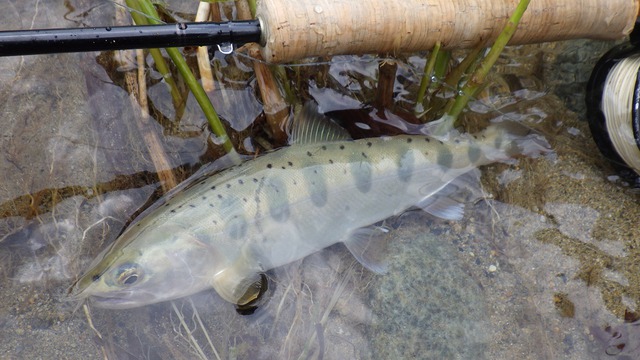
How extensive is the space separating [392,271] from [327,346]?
0.54 meters

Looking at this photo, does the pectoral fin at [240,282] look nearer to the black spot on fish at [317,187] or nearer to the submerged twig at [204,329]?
the submerged twig at [204,329]

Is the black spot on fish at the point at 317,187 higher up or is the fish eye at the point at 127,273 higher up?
the black spot on fish at the point at 317,187

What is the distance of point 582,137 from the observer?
3.31 m

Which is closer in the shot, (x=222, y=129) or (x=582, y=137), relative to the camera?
(x=222, y=129)

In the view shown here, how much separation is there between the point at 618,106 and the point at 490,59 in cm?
94

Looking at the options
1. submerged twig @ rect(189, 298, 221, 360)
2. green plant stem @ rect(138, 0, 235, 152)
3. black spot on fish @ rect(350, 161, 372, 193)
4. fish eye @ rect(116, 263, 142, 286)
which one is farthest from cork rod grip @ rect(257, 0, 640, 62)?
submerged twig @ rect(189, 298, 221, 360)

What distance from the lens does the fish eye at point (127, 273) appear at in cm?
245

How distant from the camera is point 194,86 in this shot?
265cm

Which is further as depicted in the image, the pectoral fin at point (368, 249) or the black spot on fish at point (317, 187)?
the pectoral fin at point (368, 249)

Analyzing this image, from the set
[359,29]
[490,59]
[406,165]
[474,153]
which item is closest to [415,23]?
[359,29]

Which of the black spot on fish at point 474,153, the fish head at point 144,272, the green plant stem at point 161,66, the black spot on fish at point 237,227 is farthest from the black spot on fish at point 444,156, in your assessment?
the green plant stem at point 161,66

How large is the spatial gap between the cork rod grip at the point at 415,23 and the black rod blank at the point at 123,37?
15cm

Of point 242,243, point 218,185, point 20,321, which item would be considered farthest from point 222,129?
point 20,321

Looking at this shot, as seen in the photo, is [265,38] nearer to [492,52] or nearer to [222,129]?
[222,129]
